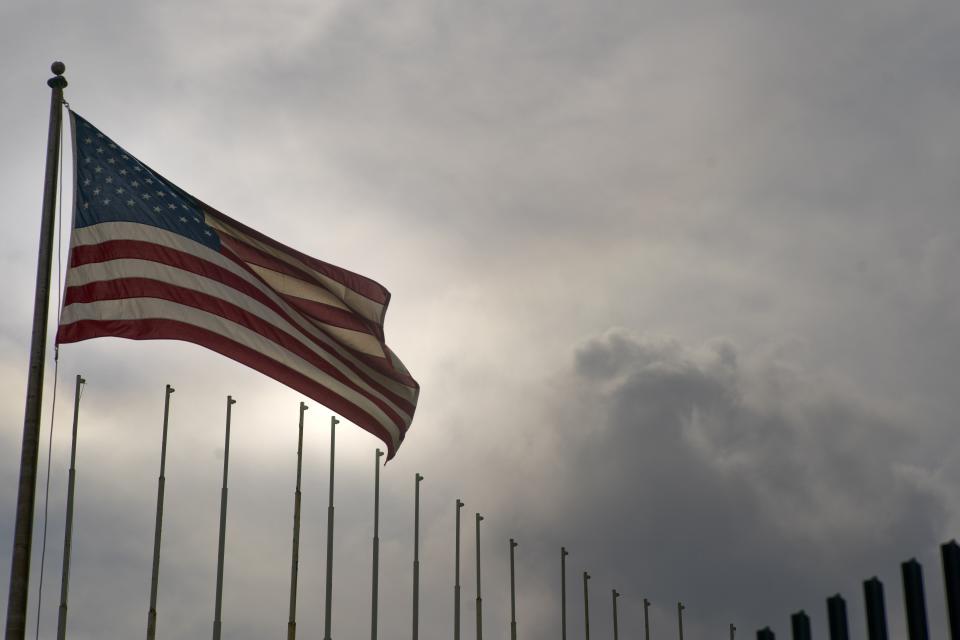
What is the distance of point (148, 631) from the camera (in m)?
46.5

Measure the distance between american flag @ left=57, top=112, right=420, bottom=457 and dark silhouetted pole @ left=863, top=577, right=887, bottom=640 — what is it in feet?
47.1

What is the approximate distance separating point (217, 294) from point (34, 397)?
4.99m

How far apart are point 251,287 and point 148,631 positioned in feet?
72.7

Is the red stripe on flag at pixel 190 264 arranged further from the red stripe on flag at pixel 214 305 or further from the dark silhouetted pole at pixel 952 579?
the dark silhouetted pole at pixel 952 579

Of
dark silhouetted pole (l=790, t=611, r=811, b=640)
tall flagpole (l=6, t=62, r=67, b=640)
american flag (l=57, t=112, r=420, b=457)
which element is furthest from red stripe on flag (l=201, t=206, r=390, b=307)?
dark silhouetted pole (l=790, t=611, r=811, b=640)

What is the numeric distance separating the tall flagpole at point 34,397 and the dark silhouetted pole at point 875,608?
12.6 metres

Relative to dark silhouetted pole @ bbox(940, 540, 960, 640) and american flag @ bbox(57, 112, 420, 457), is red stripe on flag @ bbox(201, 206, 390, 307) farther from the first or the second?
dark silhouetted pole @ bbox(940, 540, 960, 640)

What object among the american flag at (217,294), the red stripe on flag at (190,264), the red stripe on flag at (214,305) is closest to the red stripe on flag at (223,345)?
the american flag at (217,294)

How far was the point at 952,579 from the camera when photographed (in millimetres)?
16219

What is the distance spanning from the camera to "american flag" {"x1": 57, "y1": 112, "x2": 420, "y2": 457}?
2586cm

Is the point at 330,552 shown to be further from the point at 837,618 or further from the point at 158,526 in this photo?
the point at 837,618

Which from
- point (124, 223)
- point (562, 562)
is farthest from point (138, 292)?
point (562, 562)

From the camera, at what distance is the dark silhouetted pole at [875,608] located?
52.6ft

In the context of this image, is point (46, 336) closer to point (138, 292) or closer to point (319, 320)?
point (138, 292)
